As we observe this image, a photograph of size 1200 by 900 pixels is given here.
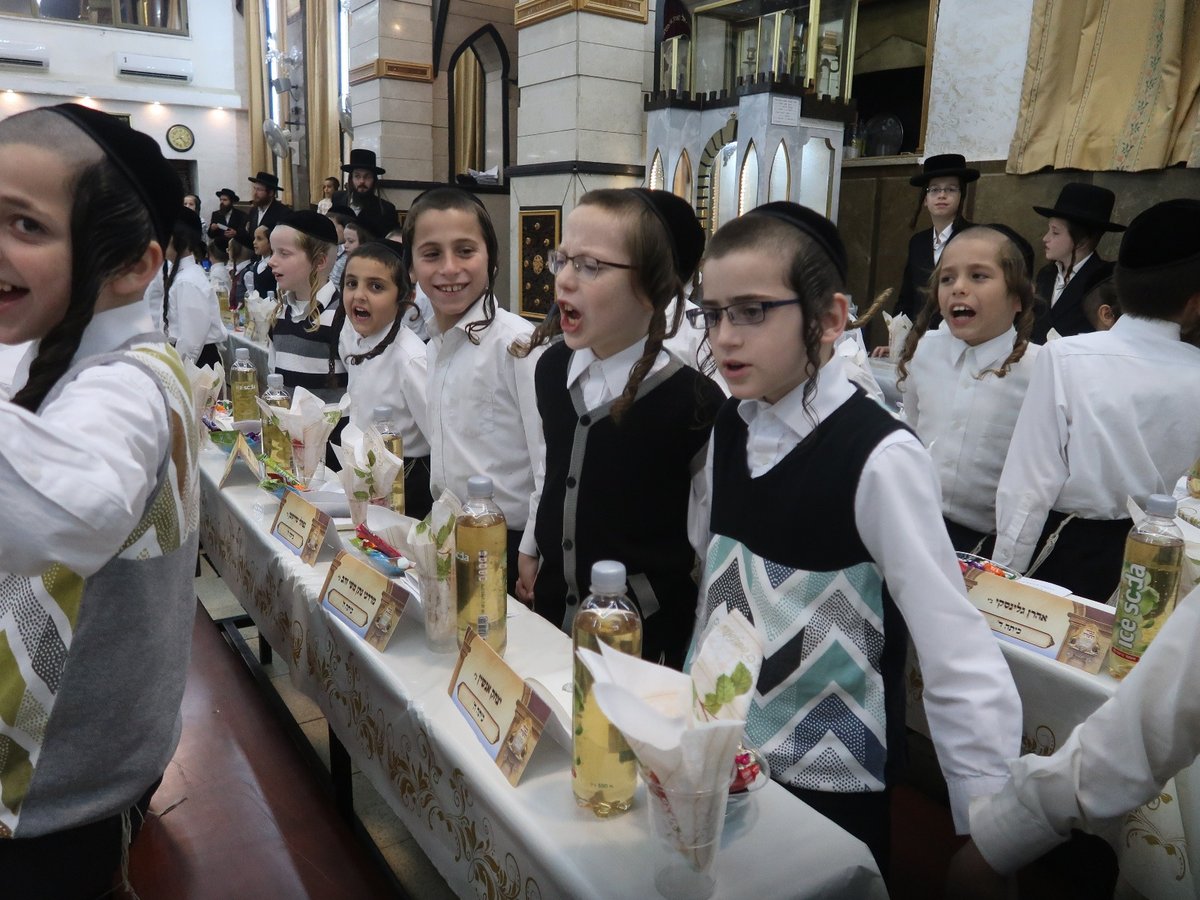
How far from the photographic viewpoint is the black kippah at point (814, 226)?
Answer: 1.37m

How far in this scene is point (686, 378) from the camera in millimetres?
1787

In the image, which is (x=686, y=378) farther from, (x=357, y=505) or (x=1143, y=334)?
(x=1143, y=334)

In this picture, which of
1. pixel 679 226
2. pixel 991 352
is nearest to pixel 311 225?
pixel 679 226

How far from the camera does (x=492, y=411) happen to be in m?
2.39

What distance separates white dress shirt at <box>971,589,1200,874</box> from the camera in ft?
3.04

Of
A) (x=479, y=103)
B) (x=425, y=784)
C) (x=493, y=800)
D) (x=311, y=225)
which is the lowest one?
(x=425, y=784)

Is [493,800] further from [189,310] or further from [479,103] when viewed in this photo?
[479,103]

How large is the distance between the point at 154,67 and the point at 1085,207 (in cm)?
1927

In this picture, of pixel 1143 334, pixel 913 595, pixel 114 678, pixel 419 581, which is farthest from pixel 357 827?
pixel 1143 334

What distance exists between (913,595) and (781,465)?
28cm

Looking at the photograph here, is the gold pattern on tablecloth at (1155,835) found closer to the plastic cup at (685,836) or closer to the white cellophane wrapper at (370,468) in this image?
the plastic cup at (685,836)

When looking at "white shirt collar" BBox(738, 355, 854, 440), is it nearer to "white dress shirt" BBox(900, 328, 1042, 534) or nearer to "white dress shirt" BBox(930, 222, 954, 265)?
"white dress shirt" BBox(900, 328, 1042, 534)

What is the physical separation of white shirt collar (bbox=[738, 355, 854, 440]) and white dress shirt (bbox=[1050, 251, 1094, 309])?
4.00 metres

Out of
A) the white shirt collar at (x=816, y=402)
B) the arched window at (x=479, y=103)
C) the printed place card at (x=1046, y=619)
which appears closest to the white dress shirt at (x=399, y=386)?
the white shirt collar at (x=816, y=402)
